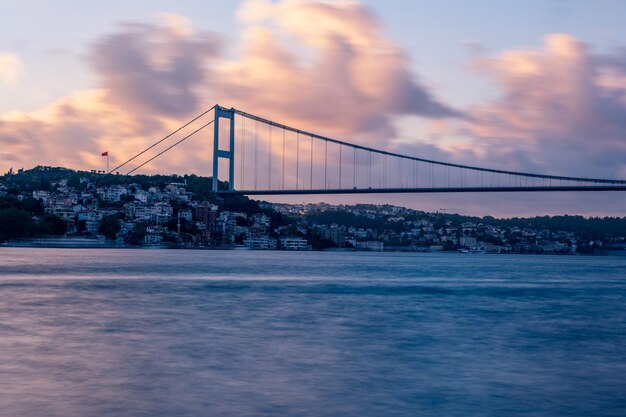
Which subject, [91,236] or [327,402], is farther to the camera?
[91,236]

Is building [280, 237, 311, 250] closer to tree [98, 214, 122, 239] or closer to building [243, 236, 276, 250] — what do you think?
building [243, 236, 276, 250]

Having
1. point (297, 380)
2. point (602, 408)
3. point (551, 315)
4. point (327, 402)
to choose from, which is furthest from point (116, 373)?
point (551, 315)

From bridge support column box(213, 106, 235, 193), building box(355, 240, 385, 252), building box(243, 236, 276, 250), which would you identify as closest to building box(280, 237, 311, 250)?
building box(243, 236, 276, 250)

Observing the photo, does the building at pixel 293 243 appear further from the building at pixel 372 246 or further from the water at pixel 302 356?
the water at pixel 302 356

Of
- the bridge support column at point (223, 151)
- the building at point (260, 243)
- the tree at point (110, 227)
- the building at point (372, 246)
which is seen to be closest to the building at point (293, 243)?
the building at point (260, 243)

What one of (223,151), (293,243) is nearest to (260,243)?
(293,243)

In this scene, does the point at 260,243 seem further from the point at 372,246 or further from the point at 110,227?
the point at 372,246

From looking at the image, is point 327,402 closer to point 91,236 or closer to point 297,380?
point 297,380
